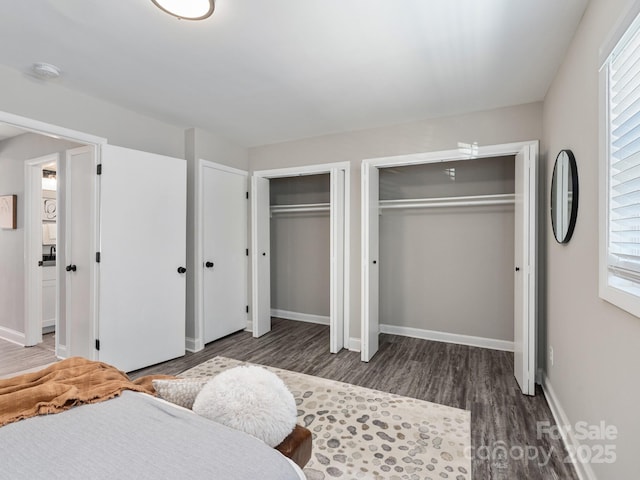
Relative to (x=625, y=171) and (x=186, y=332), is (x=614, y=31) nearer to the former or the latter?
(x=625, y=171)

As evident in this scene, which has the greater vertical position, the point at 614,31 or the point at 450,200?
the point at 614,31

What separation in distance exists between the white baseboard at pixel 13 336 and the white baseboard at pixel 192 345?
1.97 m

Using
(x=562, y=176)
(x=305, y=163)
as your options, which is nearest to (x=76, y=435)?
(x=562, y=176)

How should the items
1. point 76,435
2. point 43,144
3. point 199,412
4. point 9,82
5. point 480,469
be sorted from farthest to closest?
point 43,144 < point 9,82 < point 480,469 < point 199,412 < point 76,435

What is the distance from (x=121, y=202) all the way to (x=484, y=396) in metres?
3.53

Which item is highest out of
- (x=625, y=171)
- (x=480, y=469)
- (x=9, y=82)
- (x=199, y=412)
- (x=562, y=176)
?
(x=9, y=82)

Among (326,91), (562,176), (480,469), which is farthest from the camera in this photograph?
(326,91)

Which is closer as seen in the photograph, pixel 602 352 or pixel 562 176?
pixel 602 352

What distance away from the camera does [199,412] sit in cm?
117

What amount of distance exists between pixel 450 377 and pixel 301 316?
242 cm

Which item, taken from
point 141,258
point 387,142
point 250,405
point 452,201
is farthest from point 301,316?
point 250,405

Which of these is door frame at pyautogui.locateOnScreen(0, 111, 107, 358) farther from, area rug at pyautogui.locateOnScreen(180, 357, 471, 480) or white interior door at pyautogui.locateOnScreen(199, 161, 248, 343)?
area rug at pyautogui.locateOnScreen(180, 357, 471, 480)

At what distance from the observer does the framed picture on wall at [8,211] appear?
384 cm

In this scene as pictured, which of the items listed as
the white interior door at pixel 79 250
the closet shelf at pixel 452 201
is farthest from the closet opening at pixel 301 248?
the white interior door at pixel 79 250
